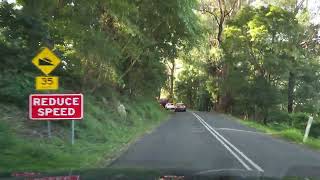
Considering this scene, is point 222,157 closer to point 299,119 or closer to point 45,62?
point 45,62

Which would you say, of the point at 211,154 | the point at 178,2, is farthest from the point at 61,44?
the point at 211,154

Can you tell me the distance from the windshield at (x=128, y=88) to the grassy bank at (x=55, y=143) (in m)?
0.05

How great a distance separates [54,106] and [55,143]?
3.70 feet

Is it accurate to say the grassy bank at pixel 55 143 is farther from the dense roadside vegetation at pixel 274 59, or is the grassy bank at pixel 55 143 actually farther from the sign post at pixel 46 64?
the dense roadside vegetation at pixel 274 59

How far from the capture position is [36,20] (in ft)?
69.8

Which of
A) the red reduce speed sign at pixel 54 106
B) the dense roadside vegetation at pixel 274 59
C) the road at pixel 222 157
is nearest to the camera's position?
the road at pixel 222 157

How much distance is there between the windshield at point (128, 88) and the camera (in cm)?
1417

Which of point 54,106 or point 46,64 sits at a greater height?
point 46,64

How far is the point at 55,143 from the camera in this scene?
16.8m

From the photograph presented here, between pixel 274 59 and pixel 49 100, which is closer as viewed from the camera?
pixel 49 100

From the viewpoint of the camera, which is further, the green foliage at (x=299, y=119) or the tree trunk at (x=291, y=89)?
the tree trunk at (x=291, y=89)

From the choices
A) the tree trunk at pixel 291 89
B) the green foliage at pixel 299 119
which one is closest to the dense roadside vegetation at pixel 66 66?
the green foliage at pixel 299 119

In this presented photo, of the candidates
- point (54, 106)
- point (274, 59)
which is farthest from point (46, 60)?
point (274, 59)

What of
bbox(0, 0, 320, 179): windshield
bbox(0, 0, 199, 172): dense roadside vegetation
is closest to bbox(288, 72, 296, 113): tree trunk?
bbox(0, 0, 320, 179): windshield
